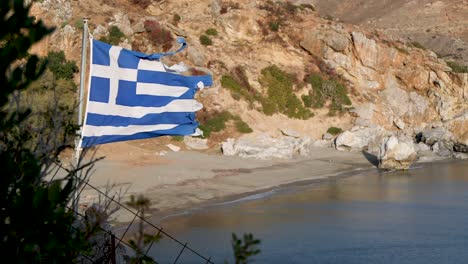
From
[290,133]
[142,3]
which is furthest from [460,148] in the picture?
[142,3]

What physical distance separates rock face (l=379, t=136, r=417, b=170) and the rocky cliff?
3630 mm

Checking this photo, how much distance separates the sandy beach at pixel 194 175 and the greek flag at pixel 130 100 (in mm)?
7958

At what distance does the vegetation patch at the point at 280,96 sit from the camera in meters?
35.7

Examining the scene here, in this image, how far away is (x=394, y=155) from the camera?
2969 centimetres

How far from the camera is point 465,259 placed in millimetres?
15219

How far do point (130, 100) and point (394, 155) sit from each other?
71.0 ft

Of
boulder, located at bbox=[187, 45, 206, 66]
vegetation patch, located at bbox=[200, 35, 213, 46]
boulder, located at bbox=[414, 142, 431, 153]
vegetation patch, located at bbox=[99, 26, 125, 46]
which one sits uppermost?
→ vegetation patch, located at bbox=[200, 35, 213, 46]

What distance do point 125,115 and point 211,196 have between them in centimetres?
1239

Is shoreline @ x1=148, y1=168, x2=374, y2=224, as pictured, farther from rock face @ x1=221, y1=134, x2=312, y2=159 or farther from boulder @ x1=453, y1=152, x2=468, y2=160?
boulder @ x1=453, y1=152, x2=468, y2=160

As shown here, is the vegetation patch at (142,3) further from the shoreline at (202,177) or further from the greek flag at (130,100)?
the greek flag at (130,100)

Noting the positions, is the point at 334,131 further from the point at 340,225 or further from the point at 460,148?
the point at 340,225

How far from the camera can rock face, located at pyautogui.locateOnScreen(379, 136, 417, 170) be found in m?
29.6

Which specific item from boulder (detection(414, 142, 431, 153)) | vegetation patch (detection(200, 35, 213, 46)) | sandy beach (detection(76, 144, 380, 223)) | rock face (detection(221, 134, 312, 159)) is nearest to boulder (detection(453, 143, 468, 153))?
boulder (detection(414, 142, 431, 153))

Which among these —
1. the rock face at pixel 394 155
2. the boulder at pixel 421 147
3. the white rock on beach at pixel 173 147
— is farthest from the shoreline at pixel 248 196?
the boulder at pixel 421 147
